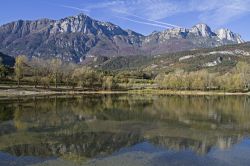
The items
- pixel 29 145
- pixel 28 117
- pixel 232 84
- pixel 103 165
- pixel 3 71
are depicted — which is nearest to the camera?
pixel 103 165

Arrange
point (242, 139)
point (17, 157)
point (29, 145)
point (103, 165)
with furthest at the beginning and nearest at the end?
point (242, 139)
point (29, 145)
point (17, 157)
point (103, 165)

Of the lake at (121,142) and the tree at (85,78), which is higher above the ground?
the tree at (85,78)

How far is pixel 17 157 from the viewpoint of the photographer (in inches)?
1239

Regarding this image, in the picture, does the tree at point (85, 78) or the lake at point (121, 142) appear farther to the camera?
the tree at point (85, 78)

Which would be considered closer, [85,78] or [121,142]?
[121,142]

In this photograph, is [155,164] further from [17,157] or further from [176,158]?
[17,157]

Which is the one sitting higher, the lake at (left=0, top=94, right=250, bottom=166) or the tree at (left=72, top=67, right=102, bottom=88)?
the tree at (left=72, top=67, right=102, bottom=88)

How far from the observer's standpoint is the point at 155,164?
1185 inches

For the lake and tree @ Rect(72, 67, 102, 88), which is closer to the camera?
the lake

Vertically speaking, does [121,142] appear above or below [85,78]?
below

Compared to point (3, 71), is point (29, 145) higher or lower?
lower

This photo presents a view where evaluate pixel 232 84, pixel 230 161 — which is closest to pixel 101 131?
pixel 230 161

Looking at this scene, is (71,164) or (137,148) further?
(137,148)

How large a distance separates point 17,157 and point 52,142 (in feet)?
24.1
